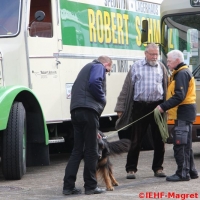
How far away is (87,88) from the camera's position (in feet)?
30.8

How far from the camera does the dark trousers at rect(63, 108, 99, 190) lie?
9.38m

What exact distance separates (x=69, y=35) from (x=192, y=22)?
7.12ft

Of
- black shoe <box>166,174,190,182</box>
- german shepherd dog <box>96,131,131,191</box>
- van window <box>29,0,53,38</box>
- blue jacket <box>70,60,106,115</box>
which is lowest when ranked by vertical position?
black shoe <box>166,174,190,182</box>

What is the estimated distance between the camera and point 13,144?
35.0ft

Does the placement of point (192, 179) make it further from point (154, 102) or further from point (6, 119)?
point (6, 119)

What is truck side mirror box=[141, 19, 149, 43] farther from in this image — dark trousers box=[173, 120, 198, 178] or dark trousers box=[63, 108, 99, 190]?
dark trousers box=[63, 108, 99, 190]

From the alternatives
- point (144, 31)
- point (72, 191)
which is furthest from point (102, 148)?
point (144, 31)

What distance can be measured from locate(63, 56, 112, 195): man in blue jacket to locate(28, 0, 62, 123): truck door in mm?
2220

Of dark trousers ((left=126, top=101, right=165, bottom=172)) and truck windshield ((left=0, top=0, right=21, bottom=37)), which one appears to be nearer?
dark trousers ((left=126, top=101, right=165, bottom=172))

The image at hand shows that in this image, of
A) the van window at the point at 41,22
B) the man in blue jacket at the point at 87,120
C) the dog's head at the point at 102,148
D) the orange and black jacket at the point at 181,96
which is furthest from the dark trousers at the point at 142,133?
the van window at the point at 41,22

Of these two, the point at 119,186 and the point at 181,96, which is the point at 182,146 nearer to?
the point at 181,96

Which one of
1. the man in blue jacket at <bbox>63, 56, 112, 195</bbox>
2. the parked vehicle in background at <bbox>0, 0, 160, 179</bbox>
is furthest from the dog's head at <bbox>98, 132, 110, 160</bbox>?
the parked vehicle in background at <bbox>0, 0, 160, 179</bbox>

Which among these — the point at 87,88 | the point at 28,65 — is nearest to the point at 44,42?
the point at 28,65

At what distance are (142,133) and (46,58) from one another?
190 centimetres
